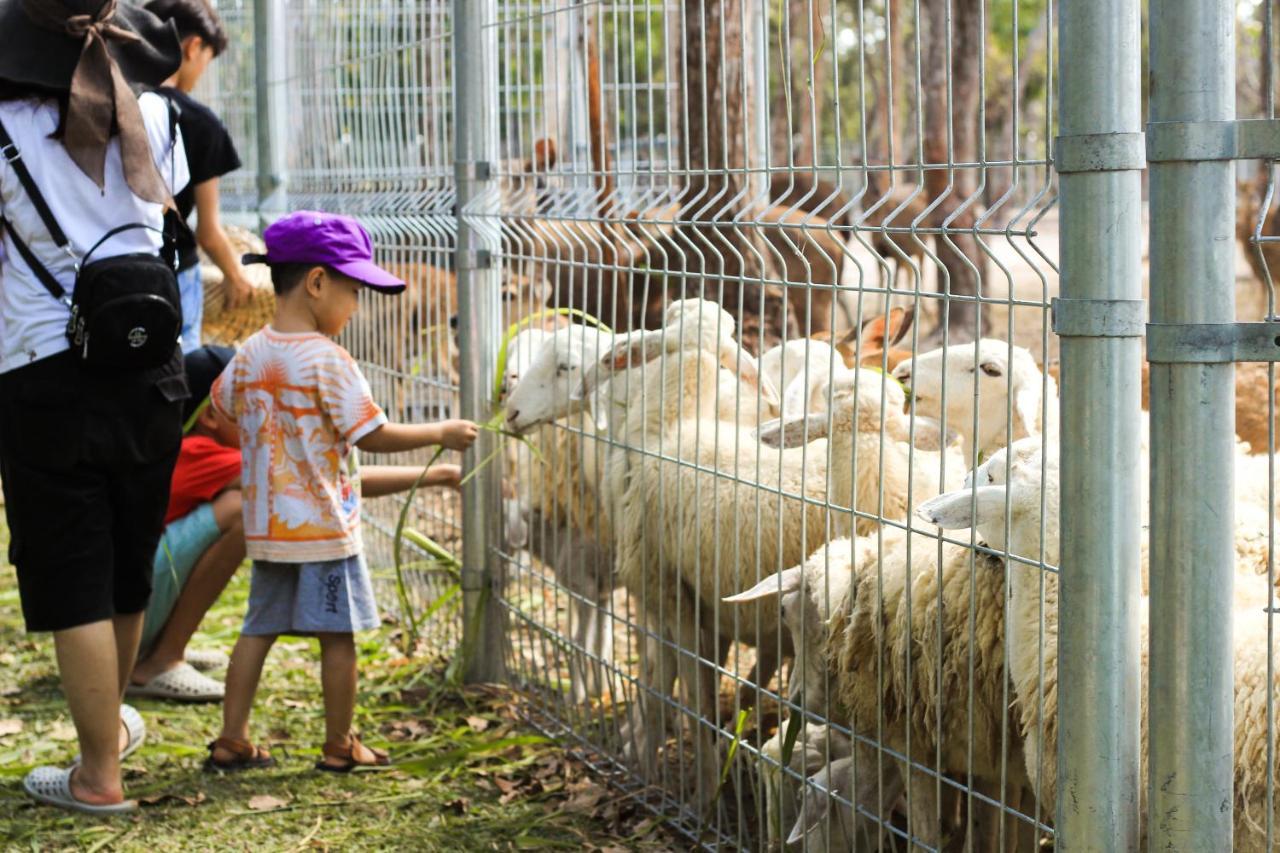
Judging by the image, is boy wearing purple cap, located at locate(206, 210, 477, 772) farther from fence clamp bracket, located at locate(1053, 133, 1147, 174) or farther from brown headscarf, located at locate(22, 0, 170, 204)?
fence clamp bracket, located at locate(1053, 133, 1147, 174)

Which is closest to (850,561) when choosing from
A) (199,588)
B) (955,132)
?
(199,588)

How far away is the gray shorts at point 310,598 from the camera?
13.8ft

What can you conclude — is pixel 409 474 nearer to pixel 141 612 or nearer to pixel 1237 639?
pixel 141 612

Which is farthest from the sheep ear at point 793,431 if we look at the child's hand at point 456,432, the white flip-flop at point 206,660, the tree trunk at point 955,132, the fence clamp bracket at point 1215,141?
the tree trunk at point 955,132

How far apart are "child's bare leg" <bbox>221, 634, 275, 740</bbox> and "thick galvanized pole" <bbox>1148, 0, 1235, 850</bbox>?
2856 mm

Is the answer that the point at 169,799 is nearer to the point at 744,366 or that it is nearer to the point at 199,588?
the point at 199,588

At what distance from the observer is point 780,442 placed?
3.27 m

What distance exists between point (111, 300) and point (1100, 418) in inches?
96.6

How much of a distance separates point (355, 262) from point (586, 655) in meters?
1.31

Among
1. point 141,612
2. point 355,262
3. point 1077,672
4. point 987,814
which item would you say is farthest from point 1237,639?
point 141,612

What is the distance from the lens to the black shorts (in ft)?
12.2

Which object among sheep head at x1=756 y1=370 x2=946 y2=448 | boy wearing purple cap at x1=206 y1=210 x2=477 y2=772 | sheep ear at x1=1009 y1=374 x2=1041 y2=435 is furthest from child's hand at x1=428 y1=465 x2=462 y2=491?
sheep ear at x1=1009 y1=374 x2=1041 y2=435

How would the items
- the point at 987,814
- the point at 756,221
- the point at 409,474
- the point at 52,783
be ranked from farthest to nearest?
the point at 409,474 < the point at 52,783 < the point at 987,814 < the point at 756,221

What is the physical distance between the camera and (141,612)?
4160 mm
